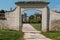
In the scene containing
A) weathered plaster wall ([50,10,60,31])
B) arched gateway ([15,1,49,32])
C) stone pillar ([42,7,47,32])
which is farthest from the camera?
weathered plaster wall ([50,10,60,31])

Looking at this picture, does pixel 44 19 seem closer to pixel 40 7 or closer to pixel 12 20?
pixel 40 7

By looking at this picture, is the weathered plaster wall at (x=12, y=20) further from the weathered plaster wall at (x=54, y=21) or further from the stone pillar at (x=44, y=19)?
the weathered plaster wall at (x=54, y=21)

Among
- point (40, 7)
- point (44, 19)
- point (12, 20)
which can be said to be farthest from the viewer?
point (12, 20)

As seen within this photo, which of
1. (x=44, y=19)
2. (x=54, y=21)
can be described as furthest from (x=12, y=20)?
(x=54, y=21)

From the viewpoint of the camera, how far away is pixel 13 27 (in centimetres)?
2261

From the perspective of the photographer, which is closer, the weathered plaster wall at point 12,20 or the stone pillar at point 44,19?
the stone pillar at point 44,19

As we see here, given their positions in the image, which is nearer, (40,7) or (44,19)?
(40,7)

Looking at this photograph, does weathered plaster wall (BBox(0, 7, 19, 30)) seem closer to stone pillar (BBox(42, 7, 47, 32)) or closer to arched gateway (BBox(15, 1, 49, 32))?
arched gateway (BBox(15, 1, 49, 32))

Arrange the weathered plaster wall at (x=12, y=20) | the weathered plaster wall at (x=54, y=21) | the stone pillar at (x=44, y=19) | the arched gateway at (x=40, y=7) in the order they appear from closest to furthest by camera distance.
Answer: the arched gateway at (x=40, y=7) → the stone pillar at (x=44, y=19) → the weathered plaster wall at (x=54, y=21) → the weathered plaster wall at (x=12, y=20)

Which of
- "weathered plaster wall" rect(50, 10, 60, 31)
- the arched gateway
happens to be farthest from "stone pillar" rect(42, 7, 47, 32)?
"weathered plaster wall" rect(50, 10, 60, 31)

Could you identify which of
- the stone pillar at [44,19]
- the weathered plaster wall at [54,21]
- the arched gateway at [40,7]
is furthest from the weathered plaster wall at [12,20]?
the weathered plaster wall at [54,21]

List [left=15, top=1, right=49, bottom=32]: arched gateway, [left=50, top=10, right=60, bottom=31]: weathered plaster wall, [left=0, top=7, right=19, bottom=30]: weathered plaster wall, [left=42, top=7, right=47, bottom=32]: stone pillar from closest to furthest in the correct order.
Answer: [left=15, top=1, right=49, bottom=32]: arched gateway, [left=42, top=7, right=47, bottom=32]: stone pillar, [left=50, top=10, right=60, bottom=31]: weathered plaster wall, [left=0, top=7, right=19, bottom=30]: weathered plaster wall

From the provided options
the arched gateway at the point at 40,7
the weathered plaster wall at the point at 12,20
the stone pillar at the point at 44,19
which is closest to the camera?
the arched gateway at the point at 40,7

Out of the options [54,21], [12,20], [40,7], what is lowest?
[54,21]
